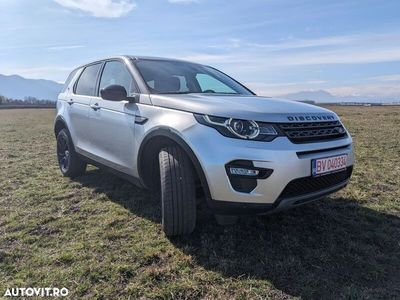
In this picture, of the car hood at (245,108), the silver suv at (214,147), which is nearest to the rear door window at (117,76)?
the silver suv at (214,147)

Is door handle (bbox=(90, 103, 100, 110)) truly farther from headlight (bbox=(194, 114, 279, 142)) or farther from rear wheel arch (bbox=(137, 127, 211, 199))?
headlight (bbox=(194, 114, 279, 142))

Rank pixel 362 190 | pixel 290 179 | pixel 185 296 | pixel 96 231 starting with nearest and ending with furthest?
pixel 185 296 < pixel 290 179 < pixel 96 231 < pixel 362 190

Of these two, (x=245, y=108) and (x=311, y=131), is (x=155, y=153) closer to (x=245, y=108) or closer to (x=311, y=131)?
(x=245, y=108)

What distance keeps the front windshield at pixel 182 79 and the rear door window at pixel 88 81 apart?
1.01 m

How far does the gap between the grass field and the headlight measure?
102 cm

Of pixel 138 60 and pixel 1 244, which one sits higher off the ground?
pixel 138 60

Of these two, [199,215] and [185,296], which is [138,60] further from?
[185,296]

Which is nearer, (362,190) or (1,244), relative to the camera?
(1,244)

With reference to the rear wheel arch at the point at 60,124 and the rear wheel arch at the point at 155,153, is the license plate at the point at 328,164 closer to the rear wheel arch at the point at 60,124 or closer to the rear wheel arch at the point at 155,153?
the rear wheel arch at the point at 155,153

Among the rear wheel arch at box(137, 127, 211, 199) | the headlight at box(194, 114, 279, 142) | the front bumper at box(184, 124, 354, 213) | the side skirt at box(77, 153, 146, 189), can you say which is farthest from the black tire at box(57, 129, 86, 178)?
the headlight at box(194, 114, 279, 142)

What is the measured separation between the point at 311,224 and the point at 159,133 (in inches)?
71.3

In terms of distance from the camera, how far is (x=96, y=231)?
3635mm

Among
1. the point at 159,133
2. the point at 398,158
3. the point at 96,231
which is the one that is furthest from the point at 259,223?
the point at 398,158

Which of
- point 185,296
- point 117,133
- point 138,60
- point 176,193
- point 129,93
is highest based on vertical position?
point 138,60
